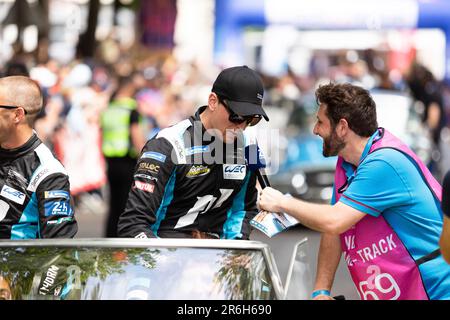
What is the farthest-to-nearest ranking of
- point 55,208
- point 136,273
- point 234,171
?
point 234,171 → point 55,208 → point 136,273

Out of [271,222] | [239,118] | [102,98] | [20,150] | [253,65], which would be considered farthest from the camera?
[253,65]

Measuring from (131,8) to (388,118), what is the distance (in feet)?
37.5

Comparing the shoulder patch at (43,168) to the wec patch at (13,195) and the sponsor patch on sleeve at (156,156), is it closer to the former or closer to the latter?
the wec patch at (13,195)

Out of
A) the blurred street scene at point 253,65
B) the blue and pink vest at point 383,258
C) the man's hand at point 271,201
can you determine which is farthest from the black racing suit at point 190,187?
the blurred street scene at point 253,65

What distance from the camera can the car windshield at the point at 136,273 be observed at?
4789 mm

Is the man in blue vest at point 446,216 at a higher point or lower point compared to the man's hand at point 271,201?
higher

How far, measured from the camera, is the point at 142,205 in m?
6.01

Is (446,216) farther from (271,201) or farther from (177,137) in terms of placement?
(177,137)

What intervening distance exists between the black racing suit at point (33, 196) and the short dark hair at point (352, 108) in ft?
4.90

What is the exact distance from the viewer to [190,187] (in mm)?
6191

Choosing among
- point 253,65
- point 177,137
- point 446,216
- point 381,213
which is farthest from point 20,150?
point 253,65

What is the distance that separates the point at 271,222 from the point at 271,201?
12 centimetres
